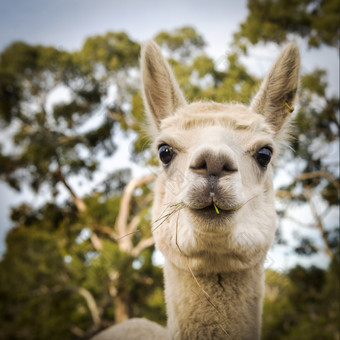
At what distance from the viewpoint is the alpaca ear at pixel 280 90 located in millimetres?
2260

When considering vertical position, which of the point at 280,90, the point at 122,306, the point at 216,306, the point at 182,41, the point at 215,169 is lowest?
the point at 122,306

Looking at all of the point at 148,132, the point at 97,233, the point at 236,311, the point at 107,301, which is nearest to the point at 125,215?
the point at 97,233

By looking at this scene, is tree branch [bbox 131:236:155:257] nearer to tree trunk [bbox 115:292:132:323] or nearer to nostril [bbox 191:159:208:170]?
tree trunk [bbox 115:292:132:323]

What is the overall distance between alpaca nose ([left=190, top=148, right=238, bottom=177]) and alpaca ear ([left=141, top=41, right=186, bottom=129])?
1.06 metres

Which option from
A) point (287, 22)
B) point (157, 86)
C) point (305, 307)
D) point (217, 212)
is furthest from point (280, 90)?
point (305, 307)

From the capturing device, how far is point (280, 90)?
7.69ft

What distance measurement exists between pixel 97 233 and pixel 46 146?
A: 480 cm

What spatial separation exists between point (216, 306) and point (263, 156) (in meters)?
1.16

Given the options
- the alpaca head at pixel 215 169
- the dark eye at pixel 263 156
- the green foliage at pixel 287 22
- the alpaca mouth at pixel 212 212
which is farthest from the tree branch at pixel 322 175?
the alpaca mouth at pixel 212 212

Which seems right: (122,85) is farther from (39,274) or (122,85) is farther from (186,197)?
(186,197)

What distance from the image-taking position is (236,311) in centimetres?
190

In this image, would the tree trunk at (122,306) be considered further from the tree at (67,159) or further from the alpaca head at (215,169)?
the alpaca head at (215,169)

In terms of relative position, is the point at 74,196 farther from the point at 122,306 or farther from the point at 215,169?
the point at 215,169

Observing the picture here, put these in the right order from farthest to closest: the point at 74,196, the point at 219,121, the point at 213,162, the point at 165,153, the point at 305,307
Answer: the point at 74,196 < the point at 305,307 < the point at 165,153 < the point at 219,121 < the point at 213,162
